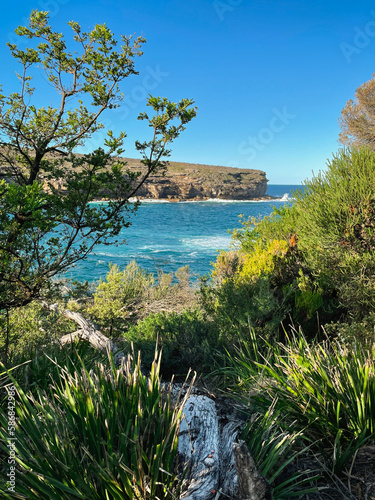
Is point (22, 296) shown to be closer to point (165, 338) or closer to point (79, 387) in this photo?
point (165, 338)

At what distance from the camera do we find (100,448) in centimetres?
175

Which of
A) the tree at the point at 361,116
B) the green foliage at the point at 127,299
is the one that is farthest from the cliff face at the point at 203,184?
the green foliage at the point at 127,299

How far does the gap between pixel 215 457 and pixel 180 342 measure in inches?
98.2

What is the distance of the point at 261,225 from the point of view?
8.65m

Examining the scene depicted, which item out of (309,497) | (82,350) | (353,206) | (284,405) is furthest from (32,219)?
(353,206)

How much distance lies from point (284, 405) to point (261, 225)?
6485mm

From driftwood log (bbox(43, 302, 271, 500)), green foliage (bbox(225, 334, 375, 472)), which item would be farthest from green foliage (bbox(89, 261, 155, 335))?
green foliage (bbox(225, 334, 375, 472))

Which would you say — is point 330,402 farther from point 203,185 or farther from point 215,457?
point 203,185

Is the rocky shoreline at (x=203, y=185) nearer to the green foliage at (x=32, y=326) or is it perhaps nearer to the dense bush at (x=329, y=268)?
the green foliage at (x=32, y=326)

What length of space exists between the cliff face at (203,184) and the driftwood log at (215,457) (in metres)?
101

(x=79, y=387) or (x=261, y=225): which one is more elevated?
(x=261, y=225)

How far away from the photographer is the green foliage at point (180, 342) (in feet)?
13.6

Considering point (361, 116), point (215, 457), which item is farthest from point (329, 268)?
point (361, 116)

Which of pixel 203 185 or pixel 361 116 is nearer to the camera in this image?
pixel 361 116
